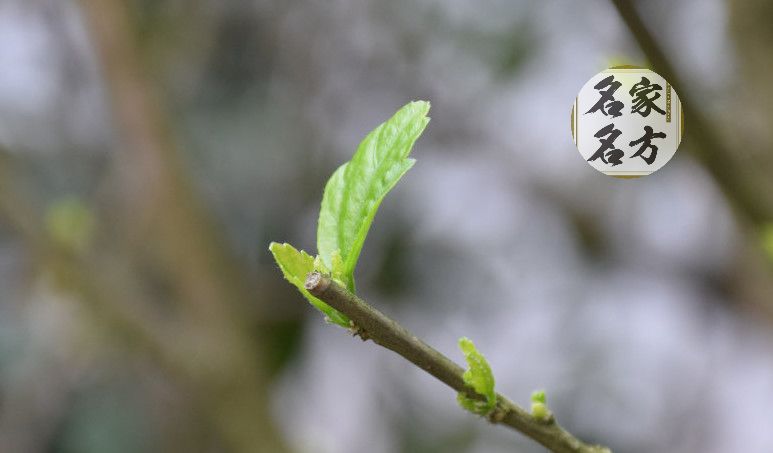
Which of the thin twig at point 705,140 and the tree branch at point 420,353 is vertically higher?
the thin twig at point 705,140

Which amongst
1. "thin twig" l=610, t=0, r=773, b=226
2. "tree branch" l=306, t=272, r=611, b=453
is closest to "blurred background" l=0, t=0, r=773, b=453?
"thin twig" l=610, t=0, r=773, b=226

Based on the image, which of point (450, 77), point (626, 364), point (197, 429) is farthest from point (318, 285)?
point (197, 429)

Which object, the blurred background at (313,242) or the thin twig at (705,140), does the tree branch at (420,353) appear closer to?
the thin twig at (705,140)

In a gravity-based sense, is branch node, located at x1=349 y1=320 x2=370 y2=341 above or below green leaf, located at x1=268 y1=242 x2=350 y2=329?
below

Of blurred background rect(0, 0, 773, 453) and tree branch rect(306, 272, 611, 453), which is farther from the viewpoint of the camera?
blurred background rect(0, 0, 773, 453)

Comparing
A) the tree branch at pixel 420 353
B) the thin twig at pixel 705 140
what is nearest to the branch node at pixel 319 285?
the tree branch at pixel 420 353

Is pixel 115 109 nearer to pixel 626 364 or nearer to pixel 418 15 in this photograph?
pixel 418 15

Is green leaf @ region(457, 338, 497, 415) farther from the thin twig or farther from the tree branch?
the thin twig
